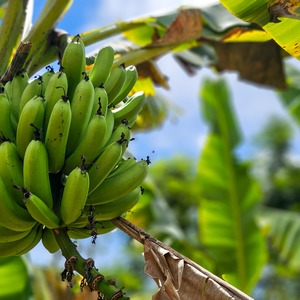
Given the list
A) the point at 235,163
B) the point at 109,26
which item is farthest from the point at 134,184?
the point at 235,163

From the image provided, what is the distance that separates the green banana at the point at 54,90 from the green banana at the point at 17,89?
0.30ft

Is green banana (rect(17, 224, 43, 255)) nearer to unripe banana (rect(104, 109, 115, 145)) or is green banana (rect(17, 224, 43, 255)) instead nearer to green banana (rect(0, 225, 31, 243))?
green banana (rect(0, 225, 31, 243))

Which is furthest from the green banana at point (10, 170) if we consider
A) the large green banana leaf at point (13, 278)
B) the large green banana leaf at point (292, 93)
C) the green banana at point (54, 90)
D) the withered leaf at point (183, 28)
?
the large green banana leaf at point (292, 93)

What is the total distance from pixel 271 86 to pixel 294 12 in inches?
57.2

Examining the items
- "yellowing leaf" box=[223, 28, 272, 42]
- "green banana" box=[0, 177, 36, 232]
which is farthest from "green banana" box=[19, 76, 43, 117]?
"yellowing leaf" box=[223, 28, 272, 42]

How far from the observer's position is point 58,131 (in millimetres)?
1357

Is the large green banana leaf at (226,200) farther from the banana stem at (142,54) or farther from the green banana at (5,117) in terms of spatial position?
the green banana at (5,117)

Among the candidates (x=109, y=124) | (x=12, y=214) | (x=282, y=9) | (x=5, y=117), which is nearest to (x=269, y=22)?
(x=282, y=9)

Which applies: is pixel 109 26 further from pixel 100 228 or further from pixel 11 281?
pixel 11 281

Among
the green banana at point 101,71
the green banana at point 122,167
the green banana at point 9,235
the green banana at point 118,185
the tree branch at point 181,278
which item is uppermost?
the green banana at point 101,71

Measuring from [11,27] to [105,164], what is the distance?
74 cm

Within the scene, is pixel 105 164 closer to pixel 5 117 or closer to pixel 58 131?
pixel 58 131

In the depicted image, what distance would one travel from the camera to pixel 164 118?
3.38m

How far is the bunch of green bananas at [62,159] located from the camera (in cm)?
132
